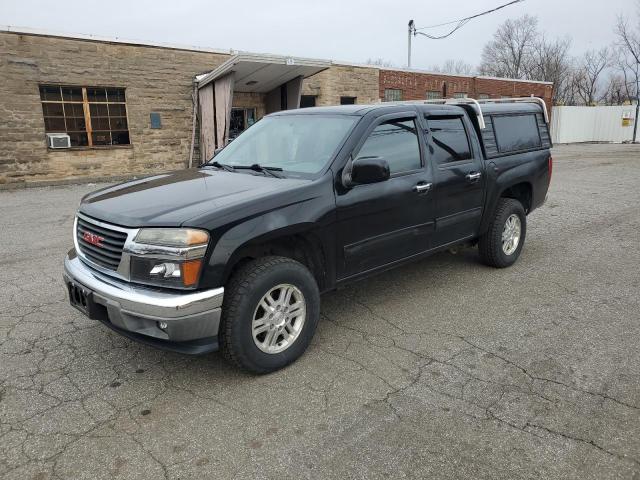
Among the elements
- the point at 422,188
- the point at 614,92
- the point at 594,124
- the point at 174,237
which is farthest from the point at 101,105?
the point at 614,92

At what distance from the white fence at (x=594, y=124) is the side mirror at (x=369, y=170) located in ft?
108

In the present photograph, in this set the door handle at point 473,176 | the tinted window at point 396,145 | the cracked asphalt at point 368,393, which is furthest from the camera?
the door handle at point 473,176

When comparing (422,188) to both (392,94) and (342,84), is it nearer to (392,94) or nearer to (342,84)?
(342,84)

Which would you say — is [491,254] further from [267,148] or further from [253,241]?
[253,241]

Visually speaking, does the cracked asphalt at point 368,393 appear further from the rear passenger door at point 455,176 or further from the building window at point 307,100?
the building window at point 307,100

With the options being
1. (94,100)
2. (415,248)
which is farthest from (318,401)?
(94,100)

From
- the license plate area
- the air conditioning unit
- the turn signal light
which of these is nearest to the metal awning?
the air conditioning unit

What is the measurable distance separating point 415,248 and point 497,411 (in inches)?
70.0

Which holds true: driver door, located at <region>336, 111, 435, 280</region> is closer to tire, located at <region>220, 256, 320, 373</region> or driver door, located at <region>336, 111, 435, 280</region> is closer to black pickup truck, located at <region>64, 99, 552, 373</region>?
black pickup truck, located at <region>64, 99, 552, 373</region>

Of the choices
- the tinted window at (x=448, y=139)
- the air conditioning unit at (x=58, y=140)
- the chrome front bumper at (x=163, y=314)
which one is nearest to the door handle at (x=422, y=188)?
the tinted window at (x=448, y=139)

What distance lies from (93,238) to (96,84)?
12.6 meters

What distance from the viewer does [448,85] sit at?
25266 mm

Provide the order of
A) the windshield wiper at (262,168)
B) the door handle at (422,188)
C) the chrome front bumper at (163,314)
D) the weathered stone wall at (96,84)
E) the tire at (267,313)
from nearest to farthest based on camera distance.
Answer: the chrome front bumper at (163,314)
the tire at (267,313)
the windshield wiper at (262,168)
the door handle at (422,188)
the weathered stone wall at (96,84)

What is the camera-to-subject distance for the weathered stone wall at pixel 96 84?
42.9 ft
